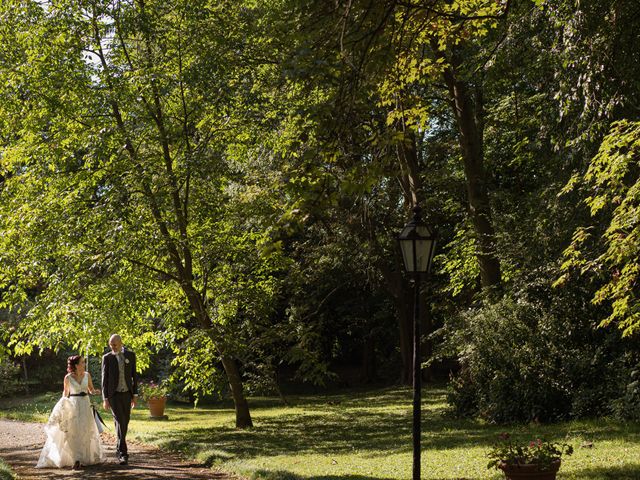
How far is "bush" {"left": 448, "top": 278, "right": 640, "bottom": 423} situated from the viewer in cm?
1321

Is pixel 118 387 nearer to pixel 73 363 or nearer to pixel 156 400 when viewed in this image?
pixel 73 363

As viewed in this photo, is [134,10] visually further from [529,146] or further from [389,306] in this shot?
[389,306]

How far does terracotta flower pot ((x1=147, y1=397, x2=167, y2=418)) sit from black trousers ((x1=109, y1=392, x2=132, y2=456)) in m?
9.31

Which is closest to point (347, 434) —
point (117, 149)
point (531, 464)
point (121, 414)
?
point (121, 414)

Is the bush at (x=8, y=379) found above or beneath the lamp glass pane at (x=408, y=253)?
beneath

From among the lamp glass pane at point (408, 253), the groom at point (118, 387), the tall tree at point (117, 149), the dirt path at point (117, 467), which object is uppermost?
the tall tree at point (117, 149)

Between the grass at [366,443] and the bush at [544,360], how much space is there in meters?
0.53

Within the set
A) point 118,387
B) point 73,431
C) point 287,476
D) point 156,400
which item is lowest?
point 287,476

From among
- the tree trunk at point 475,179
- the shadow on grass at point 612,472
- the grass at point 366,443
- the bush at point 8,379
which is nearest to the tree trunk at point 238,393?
the grass at point 366,443

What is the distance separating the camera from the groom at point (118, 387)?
37.0ft

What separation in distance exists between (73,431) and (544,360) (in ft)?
28.2

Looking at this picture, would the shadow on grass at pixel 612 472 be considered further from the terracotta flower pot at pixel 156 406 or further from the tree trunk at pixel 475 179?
the terracotta flower pot at pixel 156 406

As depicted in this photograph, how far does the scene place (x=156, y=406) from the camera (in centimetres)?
2080

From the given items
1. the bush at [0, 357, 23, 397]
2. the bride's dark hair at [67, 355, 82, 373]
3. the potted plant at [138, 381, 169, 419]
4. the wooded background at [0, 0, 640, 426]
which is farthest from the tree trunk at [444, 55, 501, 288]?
the bush at [0, 357, 23, 397]
